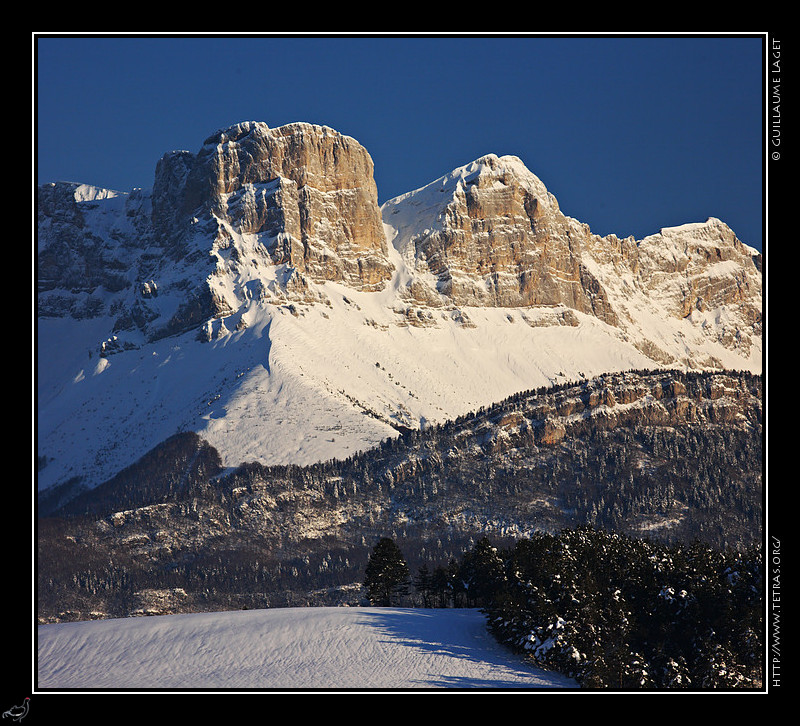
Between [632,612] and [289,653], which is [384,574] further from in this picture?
[632,612]

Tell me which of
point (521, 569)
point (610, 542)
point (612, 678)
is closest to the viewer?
point (612, 678)

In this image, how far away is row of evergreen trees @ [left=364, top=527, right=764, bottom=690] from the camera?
95.3 m

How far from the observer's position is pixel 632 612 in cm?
10469

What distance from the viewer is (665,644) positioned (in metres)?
102

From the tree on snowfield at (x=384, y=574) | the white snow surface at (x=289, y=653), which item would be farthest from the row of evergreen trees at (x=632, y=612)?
the tree on snowfield at (x=384, y=574)

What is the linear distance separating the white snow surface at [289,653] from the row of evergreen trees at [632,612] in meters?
3.24

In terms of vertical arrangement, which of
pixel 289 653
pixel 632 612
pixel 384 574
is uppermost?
pixel 632 612

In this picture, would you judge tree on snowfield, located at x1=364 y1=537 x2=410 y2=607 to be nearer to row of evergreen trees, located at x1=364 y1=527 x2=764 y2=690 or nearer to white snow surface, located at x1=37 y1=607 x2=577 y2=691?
white snow surface, located at x1=37 y1=607 x2=577 y2=691

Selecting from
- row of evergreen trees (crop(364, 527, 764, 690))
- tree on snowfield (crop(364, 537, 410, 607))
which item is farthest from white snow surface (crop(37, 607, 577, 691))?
tree on snowfield (crop(364, 537, 410, 607))

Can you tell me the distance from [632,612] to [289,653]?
1179 inches

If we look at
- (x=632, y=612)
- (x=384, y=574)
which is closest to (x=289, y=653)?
(x=632, y=612)
